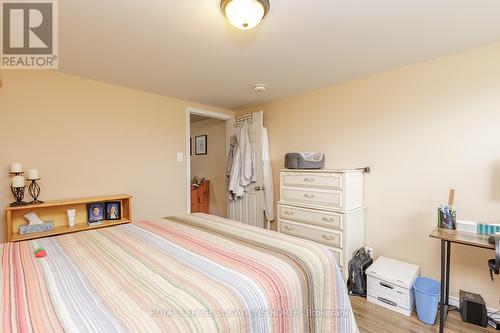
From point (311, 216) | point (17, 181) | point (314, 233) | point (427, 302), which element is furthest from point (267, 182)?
point (17, 181)

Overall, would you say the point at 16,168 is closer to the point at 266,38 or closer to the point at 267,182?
the point at 266,38

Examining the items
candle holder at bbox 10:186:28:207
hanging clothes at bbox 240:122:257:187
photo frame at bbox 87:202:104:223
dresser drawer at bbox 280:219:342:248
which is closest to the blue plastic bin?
dresser drawer at bbox 280:219:342:248

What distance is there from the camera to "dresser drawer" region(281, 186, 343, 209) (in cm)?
230

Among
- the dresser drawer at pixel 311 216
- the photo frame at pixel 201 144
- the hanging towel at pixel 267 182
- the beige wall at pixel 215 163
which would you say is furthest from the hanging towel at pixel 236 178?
the photo frame at pixel 201 144

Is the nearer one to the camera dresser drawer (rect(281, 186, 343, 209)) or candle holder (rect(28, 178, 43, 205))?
candle holder (rect(28, 178, 43, 205))

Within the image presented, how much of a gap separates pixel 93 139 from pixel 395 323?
3253mm

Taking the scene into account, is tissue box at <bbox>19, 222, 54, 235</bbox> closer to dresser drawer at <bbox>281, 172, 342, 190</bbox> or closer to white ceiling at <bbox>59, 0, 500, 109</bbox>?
white ceiling at <bbox>59, 0, 500, 109</bbox>

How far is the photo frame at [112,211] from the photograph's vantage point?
2.48 m

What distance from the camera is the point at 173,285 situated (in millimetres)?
895

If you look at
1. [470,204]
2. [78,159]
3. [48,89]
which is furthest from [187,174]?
[470,204]

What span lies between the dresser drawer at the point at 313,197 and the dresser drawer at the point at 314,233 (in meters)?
0.25

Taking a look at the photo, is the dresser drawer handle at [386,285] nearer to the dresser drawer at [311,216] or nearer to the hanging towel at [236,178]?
the dresser drawer at [311,216]

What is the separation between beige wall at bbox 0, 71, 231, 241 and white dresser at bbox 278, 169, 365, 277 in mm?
1550

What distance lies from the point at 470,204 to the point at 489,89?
92 centimetres
